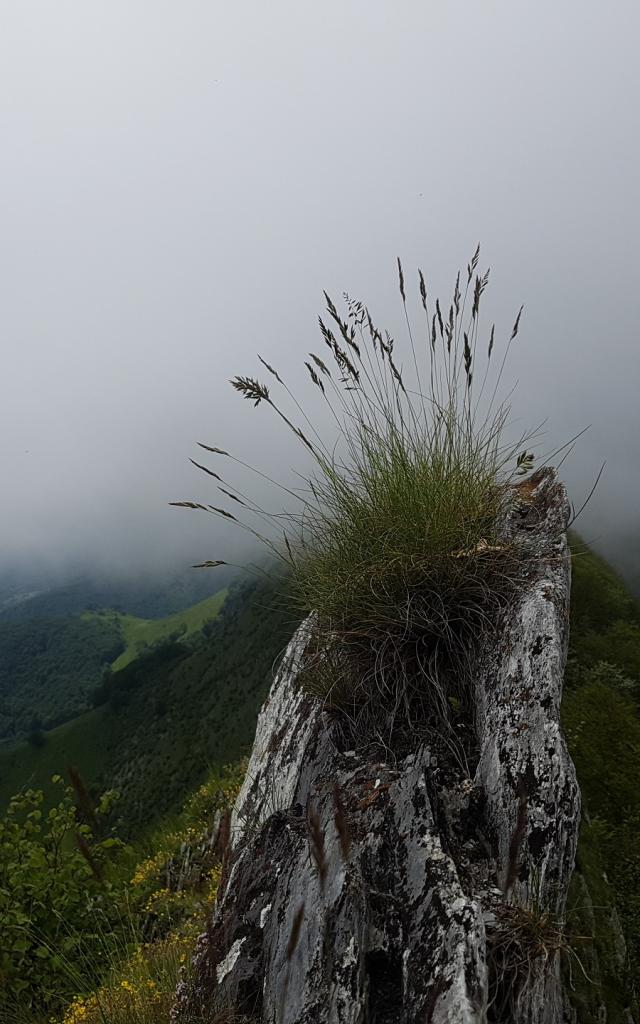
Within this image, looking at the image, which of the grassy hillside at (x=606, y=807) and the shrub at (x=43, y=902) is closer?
the grassy hillside at (x=606, y=807)

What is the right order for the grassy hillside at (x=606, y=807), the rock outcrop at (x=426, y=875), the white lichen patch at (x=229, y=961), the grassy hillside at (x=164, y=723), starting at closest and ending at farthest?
1. the rock outcrop at (x=426, y=875)
2. the white lichen patch at (x=229, y=961)
3. the grassy hillside at (x=606, y=807)
4. the grassy hillside at (x=164, y=723)

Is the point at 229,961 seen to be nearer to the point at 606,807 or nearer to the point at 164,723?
the point at 606,807

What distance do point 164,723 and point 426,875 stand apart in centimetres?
11263

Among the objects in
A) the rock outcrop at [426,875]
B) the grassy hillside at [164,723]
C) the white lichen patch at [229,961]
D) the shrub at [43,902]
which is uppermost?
the rock outcrop at [426,875]

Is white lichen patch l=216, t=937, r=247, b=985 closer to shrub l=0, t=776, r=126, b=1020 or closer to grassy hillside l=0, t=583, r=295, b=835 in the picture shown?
shrub l=0, t=776, r=126, b=1020

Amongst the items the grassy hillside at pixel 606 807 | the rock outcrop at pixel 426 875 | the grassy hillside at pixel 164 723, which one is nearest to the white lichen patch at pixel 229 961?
the rock outcrop at pixel 426 875

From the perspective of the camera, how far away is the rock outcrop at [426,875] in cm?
227

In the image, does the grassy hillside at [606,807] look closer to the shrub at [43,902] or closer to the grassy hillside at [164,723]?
the shrub at [43,902]

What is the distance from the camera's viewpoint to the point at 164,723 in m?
104

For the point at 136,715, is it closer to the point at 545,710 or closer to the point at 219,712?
the point at 219,712

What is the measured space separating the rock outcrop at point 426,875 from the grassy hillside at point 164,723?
2341 inches

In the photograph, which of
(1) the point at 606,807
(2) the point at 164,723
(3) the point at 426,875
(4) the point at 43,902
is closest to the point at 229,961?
(3) the point at 426,875

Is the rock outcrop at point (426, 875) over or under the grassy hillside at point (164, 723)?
over

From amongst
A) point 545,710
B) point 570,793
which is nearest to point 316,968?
point 570,793
